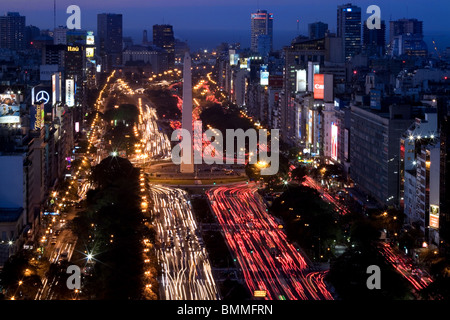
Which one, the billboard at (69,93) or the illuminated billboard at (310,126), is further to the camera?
the billboard at (69,93)

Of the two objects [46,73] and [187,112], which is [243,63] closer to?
[46,73]

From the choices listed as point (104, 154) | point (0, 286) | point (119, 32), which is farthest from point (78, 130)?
point (119, 32)

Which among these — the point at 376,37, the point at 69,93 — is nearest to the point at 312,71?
the point at 69,93

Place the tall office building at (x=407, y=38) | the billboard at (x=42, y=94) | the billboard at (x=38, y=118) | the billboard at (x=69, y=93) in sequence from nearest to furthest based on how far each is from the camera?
the billboard at (x=38, y=118) < the billboard at (x=42, y=94) < the billboard at (x=69, y=93) < the tall office building at (x=407, y=38)

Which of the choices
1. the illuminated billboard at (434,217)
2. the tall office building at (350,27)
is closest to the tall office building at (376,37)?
the tall office building at (350,27)

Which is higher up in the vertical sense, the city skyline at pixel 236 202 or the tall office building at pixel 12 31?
the tall office building at pixel 12 31

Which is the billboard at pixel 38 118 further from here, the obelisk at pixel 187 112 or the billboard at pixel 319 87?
the billboard at pixel 319 87

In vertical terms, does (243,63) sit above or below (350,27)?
below
